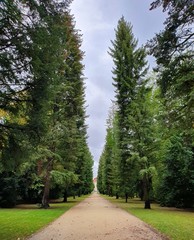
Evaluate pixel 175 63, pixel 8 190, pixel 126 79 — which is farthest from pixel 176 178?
pixel 175 63

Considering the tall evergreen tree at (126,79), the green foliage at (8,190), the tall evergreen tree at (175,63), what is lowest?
the green foliage at (8,190)

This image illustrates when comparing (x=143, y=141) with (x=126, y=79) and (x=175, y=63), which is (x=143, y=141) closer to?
(x=126, y=79)

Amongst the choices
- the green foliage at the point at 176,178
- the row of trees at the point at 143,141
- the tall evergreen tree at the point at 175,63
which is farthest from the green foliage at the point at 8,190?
the tall evergreen tree at the point at 175,63

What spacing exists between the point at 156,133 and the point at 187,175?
4219 millimetres

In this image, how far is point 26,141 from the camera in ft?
31.5

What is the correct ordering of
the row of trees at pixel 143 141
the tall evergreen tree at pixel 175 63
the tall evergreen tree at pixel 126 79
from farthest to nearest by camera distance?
the tall evergreen tree at pixel 126 79
the row of trees at pixel 143 141
the tall evergreen tree at pixel 175 63

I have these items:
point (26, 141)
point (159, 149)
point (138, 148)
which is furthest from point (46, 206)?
point (26, 141)

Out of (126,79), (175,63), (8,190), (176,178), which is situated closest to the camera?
(175,63)

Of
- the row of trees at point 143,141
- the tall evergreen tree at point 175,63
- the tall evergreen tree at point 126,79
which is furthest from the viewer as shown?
the tall evergreen tree at point 126,79

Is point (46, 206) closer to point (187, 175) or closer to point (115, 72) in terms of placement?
point (187, 175)

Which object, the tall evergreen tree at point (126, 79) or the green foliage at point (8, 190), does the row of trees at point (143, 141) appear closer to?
the tall evergreen tree at point (126, 79)

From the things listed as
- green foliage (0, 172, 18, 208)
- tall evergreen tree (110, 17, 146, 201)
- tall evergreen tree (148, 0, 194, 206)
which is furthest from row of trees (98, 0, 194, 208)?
green foliage (0, 172, 18, 208)

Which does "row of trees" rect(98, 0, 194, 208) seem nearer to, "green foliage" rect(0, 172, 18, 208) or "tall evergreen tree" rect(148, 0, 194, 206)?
"tall evergreen tree" rect(148, 0, 194, 206)

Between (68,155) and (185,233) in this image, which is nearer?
(185,233)
